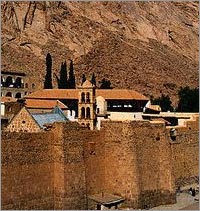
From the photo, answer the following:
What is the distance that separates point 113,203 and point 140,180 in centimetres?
87

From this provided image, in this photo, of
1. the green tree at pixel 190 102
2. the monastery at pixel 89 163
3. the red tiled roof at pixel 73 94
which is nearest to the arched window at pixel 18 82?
the red tiled roof at pixel 73 94

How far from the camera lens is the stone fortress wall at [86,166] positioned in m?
11.2

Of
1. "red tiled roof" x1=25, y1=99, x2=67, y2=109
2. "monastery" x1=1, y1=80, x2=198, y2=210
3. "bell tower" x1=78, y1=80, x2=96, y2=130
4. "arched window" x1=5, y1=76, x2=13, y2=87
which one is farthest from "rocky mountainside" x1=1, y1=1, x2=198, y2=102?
"monastery" x1=1, y1=80, x2=198, y2=210

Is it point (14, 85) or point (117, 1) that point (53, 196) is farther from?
point (117, 1)

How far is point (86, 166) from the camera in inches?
490

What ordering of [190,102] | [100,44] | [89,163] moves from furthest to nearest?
[100,44] → [190,102] → [89,163]

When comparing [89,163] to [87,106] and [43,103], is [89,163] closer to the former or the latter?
[87,106]

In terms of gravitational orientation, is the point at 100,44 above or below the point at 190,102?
above

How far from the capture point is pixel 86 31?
4197cm

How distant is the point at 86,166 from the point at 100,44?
29.1 meters

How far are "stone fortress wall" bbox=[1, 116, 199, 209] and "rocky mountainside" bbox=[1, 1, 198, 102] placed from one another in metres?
22.7

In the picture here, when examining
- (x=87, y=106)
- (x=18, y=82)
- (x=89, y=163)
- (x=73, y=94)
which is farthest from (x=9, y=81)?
(x=89, y=163)

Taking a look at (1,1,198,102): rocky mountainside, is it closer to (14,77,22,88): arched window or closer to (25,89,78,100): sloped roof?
(14,77,22,88): arched window

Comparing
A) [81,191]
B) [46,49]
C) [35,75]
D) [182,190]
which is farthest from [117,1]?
[81,191]
